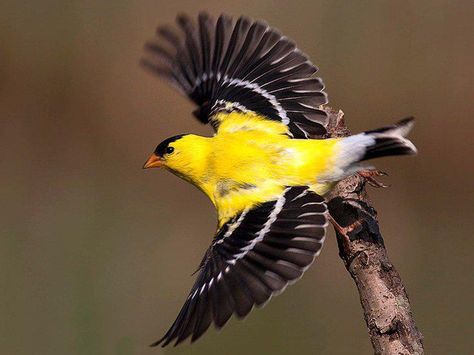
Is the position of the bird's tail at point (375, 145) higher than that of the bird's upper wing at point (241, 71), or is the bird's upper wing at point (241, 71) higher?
the bird's upper wing at point (241, 71)

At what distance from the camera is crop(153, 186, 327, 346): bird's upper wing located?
11.5 ft

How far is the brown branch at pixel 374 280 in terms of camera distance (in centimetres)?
348

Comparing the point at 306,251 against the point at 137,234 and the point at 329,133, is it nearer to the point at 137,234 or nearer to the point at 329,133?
the point at 329,133

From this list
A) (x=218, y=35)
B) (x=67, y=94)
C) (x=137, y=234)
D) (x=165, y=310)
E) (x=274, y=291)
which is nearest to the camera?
(x=274, y=291)

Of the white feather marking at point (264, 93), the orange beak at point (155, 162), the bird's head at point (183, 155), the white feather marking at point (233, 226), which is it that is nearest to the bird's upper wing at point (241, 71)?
the white feather marking at point (264, 93)

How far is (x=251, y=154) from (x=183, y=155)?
0.37 meters

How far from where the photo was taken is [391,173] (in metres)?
6.92

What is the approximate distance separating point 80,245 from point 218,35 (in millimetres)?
2173

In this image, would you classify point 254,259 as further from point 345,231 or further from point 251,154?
point 251,154

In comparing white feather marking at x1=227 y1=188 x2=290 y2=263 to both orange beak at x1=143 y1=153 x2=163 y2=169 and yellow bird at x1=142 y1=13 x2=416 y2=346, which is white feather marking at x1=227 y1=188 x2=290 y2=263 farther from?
orange beak at x1=143 y1=153 x2=163 y2=169

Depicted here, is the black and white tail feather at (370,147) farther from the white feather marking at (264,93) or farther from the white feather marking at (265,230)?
the white feather marking at (264,93)

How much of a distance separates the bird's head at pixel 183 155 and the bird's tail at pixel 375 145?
584 millimetres

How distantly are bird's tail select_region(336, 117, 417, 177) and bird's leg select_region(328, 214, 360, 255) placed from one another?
0.71 ft

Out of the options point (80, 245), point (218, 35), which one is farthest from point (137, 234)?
point (218, 35)
